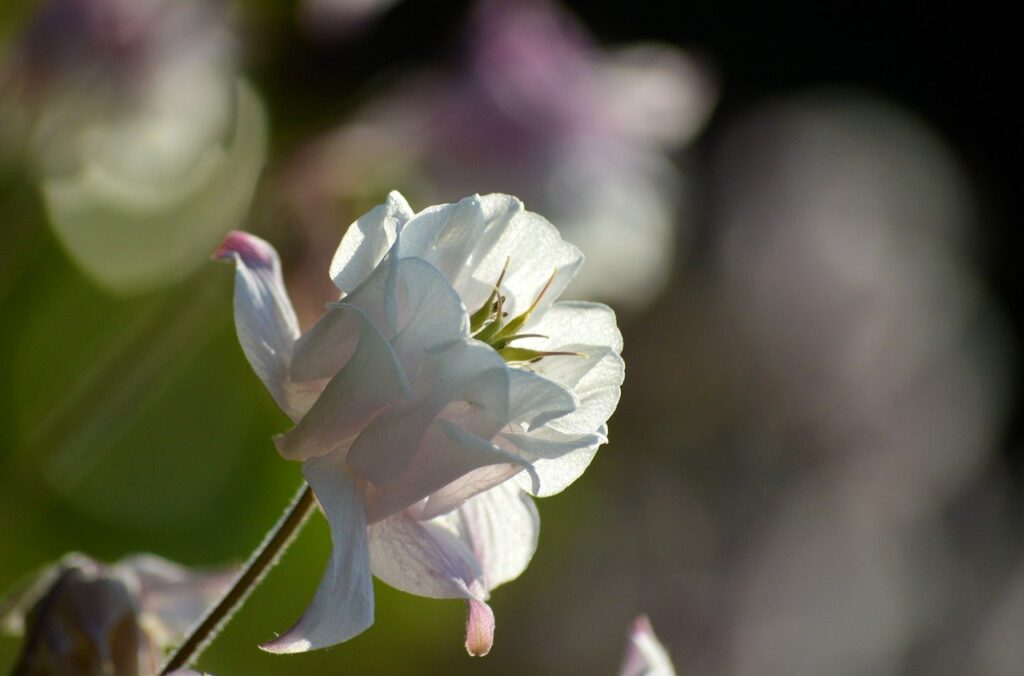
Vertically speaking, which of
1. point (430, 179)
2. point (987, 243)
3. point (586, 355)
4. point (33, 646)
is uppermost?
point (586, 355)

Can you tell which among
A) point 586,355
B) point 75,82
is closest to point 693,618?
point 75,82

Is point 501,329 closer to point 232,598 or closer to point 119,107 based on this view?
point 232,598

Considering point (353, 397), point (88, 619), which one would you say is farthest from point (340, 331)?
point (88, 619)

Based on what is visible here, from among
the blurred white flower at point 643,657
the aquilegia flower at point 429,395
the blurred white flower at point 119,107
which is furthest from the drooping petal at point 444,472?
the blurred white flower at point 119,107

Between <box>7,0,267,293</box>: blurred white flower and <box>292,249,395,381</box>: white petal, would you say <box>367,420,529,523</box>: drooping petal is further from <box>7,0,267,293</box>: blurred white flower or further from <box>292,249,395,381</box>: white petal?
<box>7,0,267,293</box>: blurred white flower

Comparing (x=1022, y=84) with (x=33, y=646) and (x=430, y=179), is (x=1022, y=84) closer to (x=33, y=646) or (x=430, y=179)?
(x=430, y=179)

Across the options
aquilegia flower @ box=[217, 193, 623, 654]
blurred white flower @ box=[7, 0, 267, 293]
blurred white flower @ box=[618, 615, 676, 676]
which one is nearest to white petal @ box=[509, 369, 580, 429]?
aquilegia flower @ box=[217, 193, 623, 654]
